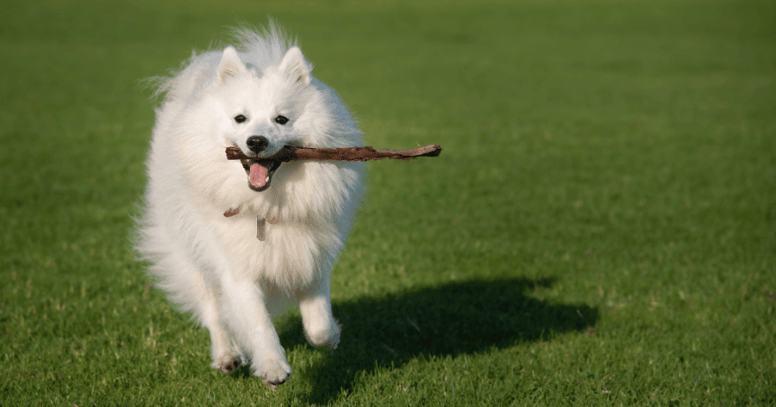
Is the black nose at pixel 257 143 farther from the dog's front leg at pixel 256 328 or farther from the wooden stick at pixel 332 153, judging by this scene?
the dog's front leg at pixel 256 328

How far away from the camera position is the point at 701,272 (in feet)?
21.3

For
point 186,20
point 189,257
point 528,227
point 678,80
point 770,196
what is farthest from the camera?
point 186,20

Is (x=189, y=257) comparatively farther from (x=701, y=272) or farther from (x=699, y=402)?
(x=701, y=272)

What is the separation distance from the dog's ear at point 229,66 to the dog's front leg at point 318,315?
1383mm

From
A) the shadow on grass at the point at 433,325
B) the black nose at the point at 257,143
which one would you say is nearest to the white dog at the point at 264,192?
the black nose at the point at 257,143

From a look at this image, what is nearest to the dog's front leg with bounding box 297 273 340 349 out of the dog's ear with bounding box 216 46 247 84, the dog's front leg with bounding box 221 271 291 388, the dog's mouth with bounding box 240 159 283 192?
the dog's front leg with bounding box 221 271 291 388

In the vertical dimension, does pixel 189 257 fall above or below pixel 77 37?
above

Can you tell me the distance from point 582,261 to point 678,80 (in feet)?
60.1

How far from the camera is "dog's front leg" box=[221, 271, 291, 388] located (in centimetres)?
352

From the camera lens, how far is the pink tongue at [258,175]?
11.8 ft

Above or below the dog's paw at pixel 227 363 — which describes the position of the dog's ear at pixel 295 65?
above

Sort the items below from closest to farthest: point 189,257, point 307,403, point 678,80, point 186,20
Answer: point 307,403 → point 189,257 → point 678,80 → point 186,20

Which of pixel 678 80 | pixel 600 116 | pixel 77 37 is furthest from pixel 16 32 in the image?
pixel 678 80

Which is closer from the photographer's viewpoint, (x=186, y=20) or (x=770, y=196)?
(x=770, y=196)
